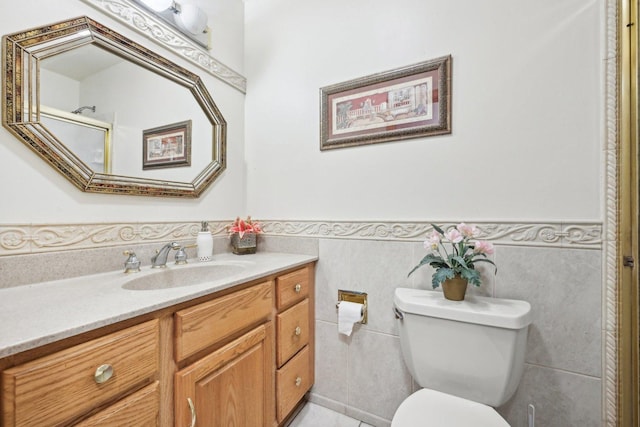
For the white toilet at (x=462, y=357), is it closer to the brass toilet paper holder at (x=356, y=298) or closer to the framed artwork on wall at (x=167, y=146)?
the brass toilet paper holder at (x=356, y=298)

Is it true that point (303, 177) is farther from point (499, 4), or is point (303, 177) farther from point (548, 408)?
point (548, 408)

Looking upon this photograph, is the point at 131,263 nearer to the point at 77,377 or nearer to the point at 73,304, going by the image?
the point at 73,304

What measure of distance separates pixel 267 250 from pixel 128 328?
40.4 inches

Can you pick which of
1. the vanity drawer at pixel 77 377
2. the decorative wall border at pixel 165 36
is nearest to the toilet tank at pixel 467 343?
the vanity drawer at pixel 77 377

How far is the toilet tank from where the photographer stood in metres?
0.92

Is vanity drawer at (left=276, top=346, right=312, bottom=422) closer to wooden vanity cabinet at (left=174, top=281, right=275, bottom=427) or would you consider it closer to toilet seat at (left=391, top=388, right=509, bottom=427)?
wooden vanity cabinet at (left=174, top=281, right=275, bottom=427)

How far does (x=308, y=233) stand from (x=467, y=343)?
35.8 inches

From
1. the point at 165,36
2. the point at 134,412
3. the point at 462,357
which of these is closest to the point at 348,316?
the point at 462,357

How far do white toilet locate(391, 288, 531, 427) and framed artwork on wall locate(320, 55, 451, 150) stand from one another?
790mm

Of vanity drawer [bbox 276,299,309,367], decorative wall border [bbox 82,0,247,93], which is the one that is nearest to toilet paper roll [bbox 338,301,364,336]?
vanity drawer [bbox 276,299,309,367]

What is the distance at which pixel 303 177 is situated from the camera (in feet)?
5.16

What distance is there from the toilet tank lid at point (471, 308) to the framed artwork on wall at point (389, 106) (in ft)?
2.44

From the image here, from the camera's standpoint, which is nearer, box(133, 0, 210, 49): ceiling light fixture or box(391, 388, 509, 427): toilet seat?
box(391, 388, 509, 427): toilet seat

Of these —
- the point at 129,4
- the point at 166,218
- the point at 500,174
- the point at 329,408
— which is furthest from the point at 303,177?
the point at 329,408
